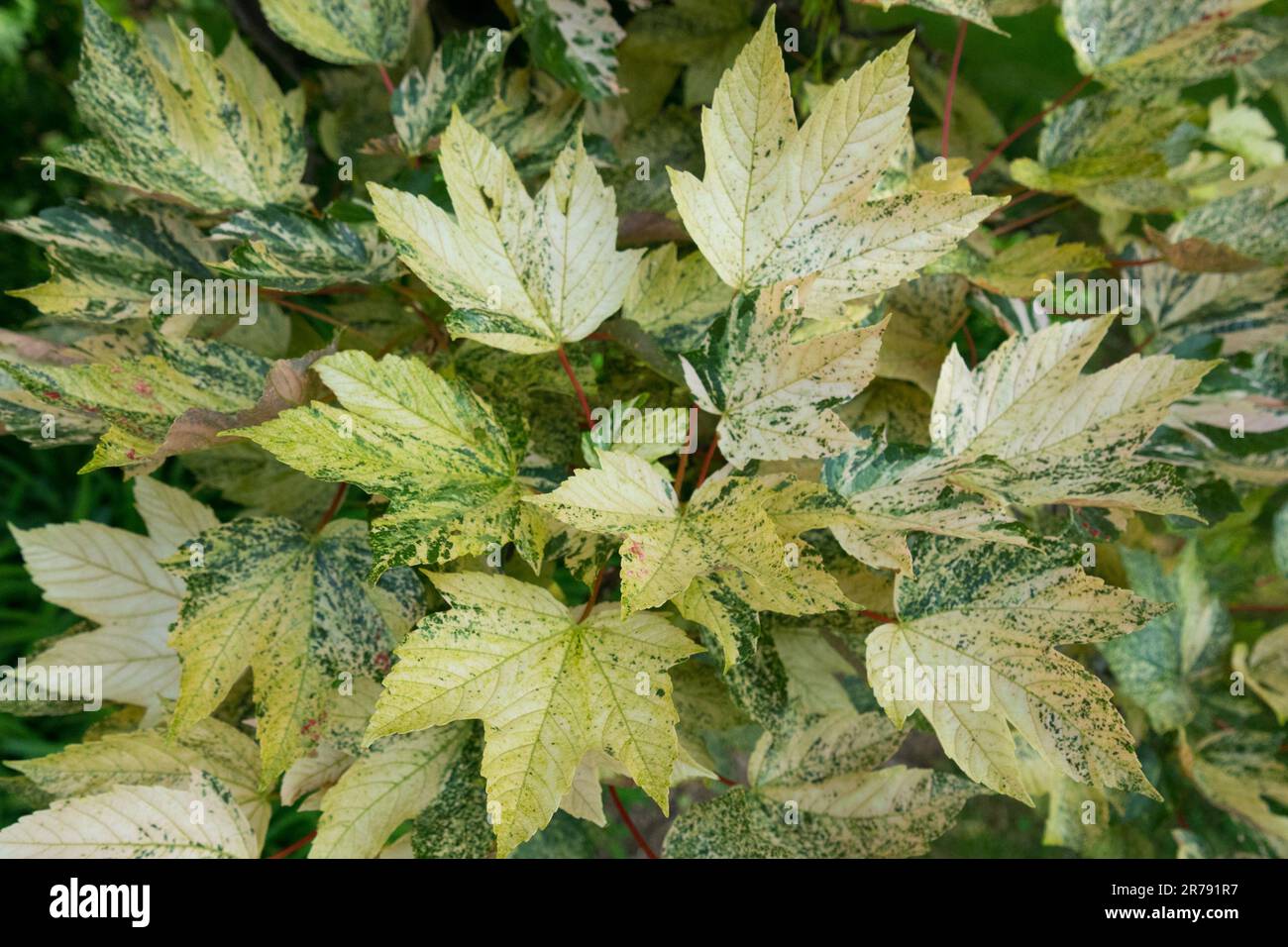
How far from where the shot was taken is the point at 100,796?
62cm

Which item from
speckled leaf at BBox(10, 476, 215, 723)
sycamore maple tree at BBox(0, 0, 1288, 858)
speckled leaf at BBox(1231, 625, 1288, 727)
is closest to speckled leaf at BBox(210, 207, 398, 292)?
sycamore maple tree at BBox(0, 0, 1288, 858)

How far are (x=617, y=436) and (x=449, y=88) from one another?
1.22ft

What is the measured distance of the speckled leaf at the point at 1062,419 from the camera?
23.7 inches

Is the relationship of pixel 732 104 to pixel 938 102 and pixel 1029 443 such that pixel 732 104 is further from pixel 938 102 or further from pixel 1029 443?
pixel 938 102

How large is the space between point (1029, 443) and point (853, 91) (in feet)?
0.85

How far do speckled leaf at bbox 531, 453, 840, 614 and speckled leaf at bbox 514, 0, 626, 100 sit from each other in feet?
1.27

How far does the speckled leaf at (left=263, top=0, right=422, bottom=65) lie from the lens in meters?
0.78

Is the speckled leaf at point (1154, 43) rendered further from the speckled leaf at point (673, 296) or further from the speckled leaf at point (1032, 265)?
the speckled leaf at point (673, 296)

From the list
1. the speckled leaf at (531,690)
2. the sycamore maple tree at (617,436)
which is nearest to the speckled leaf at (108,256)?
the sycamore maple tree at (617,436)

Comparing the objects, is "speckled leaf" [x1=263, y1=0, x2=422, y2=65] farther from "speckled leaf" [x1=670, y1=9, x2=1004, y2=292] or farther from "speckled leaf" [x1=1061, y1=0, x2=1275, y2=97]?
"speckled leaf" [x1=1061, y1=0, x2=1275, y2=97]

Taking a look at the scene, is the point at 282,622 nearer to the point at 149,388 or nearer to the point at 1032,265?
the point at 149,388

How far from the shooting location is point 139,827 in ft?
2.06

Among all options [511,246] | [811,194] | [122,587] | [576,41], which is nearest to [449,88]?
[576,41]

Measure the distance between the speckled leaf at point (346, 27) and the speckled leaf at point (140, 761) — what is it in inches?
22.3
